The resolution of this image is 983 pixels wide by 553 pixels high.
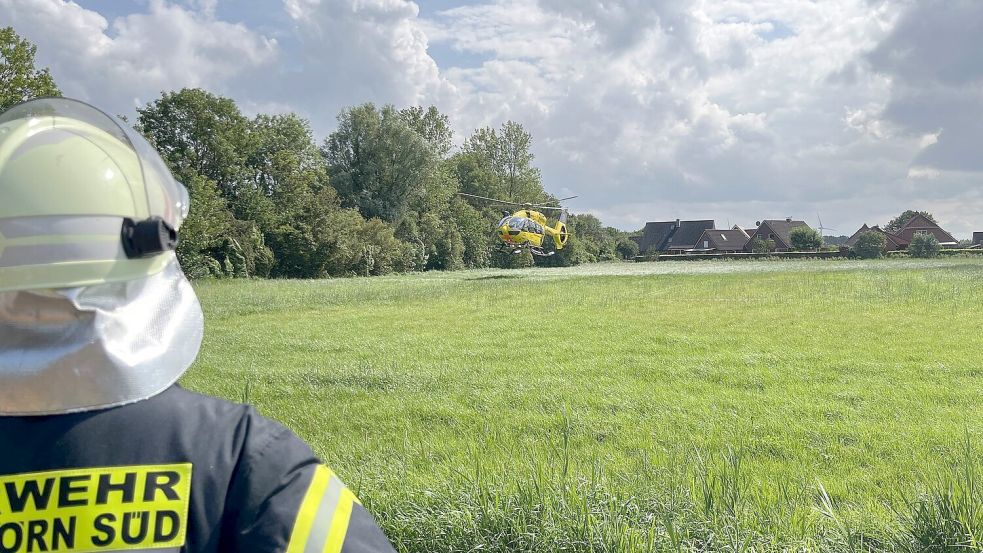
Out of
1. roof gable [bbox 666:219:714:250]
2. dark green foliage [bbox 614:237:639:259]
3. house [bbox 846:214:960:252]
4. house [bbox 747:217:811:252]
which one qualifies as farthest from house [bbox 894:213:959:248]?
dark green foliage [bbox 614:237:639:259]

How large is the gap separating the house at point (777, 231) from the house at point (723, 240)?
7.46 ft

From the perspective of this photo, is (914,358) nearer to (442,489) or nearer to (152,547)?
(442,489)

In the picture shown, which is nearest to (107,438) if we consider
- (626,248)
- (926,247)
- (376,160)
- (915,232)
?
(376,160)

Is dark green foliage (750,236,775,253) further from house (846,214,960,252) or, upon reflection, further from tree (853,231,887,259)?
tree (853,231,887,259)

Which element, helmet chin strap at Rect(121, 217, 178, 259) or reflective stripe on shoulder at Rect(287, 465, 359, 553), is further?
helmet chin strap at Rect(121, 217, 178, 259)

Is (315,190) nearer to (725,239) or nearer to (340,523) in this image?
(340,523)

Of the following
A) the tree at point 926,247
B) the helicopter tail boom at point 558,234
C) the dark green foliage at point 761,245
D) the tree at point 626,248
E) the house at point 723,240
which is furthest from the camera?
the house at point 723,240

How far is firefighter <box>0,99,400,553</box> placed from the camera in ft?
3.45

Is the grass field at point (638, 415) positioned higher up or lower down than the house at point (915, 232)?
lower down

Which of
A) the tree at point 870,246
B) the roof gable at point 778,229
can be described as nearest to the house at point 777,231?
the roof gable at point 778,229

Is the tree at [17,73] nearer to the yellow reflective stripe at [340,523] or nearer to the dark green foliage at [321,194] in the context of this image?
the dark green foliage at [321,194]

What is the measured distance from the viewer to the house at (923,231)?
278 ft

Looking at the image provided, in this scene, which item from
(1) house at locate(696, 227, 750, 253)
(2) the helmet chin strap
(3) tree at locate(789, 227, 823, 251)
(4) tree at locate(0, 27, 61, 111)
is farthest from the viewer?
(1) house at locate(696, 227, 750, 253)

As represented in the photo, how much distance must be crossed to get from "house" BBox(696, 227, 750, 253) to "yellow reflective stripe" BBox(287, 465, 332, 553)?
10124cm
